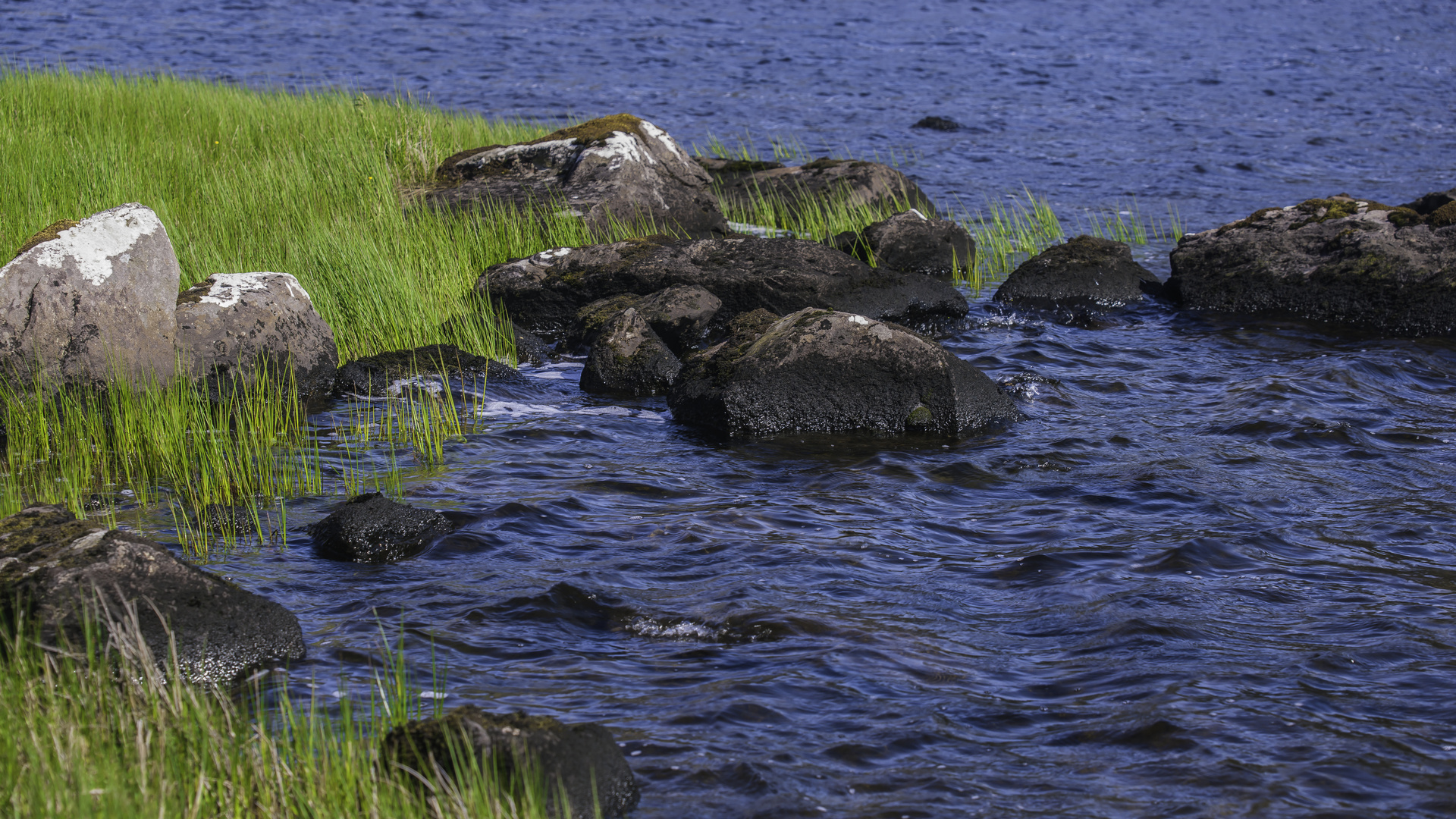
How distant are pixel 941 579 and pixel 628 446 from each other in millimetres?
2970

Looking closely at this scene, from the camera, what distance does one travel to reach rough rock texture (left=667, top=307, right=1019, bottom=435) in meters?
8.77

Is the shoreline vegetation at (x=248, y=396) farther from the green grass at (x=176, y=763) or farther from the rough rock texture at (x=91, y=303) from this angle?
the rough rock texture at (x=91, y=303)

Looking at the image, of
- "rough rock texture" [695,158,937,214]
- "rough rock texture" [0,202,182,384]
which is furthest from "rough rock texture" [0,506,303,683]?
"rough rock texture" [695,158,937,214]

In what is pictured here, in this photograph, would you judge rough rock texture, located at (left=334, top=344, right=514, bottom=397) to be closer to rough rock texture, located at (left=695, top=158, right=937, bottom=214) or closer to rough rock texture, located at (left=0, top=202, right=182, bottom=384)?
rough rock texture, located at (left=0, top=202, right=182, bottom=384)

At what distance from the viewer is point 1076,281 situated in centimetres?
1327

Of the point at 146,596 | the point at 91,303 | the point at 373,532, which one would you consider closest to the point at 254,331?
the point at 91,303

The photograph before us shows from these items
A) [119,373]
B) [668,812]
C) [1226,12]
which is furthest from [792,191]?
[1226,12]

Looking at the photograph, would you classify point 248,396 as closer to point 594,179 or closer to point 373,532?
point 373,532

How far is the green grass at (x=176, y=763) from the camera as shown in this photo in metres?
3.38

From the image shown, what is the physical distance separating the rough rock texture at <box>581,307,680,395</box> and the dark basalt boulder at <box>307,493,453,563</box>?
349 centimetres

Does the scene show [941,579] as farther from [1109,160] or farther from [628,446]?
[1109,160]

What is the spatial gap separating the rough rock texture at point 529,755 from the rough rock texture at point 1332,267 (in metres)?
10.4

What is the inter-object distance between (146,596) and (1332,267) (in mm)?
11579

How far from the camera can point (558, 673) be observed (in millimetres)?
5172
